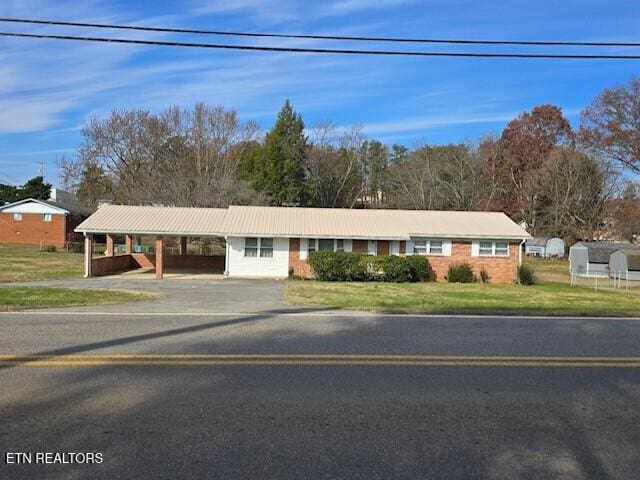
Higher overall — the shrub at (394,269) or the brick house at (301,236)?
the brick house at (301,236)

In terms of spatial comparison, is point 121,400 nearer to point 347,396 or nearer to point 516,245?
point 347,396

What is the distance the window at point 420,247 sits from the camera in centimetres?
3042

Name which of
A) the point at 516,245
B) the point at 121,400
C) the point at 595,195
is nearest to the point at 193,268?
the point at 516,245

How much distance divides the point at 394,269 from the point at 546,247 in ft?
131

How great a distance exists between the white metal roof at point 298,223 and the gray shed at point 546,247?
29945 mm

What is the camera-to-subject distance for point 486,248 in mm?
30703

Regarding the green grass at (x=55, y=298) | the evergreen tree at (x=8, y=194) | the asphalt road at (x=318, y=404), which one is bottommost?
the asphalt road at (x=318, y=404)

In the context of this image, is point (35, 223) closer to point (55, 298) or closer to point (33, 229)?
point (33, 229)

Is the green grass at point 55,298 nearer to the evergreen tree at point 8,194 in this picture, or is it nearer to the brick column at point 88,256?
the brick column at point 88,256

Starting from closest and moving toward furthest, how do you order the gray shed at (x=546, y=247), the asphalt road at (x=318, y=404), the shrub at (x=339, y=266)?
the asphalt road at (x=318, y=404), the shrub at (x=339, y=266), the gray shed at (x=546, y=247)

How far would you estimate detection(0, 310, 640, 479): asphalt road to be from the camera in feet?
14.1

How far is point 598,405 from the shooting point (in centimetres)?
577

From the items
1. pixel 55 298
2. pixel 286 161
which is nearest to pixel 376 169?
pixel 286 161

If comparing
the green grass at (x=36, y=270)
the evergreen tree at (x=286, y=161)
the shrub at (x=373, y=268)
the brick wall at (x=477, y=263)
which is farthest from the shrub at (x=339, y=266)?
the evergreen tree at (x=286, y=161)
